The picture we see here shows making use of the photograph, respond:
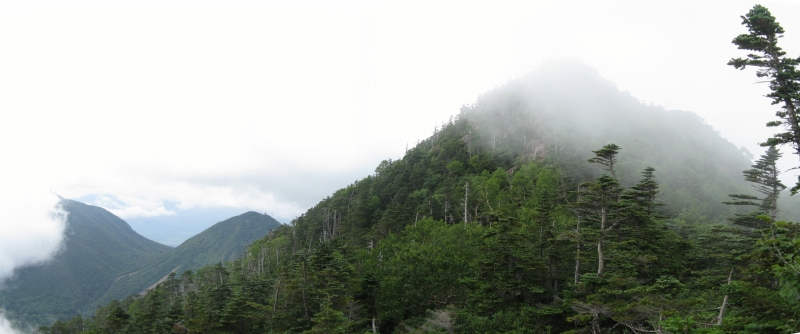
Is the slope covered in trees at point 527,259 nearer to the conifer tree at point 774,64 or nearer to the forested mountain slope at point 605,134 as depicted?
the forested mountain slope at point 605,134

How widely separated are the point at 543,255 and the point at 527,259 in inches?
150

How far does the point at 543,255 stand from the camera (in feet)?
97.7

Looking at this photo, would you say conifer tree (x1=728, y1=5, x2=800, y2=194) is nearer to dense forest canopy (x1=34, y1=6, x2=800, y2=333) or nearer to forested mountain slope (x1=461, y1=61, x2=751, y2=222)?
dense forest canopy (x1=34, y1=6, x2=800, y2=333)

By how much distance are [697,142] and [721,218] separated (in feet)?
169

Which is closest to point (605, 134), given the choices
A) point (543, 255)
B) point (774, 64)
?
point (543, 255)

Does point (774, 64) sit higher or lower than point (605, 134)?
lower

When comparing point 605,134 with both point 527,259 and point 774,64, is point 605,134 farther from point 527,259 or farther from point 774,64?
point 774,64

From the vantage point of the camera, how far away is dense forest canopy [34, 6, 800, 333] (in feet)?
54.1

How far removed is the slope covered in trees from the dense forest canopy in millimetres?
187

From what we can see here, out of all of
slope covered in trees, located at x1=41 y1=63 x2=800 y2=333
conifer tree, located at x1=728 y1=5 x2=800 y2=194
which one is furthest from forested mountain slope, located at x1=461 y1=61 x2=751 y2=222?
conifer tree, located at x1=728 y1=5 x2=800 y2=194

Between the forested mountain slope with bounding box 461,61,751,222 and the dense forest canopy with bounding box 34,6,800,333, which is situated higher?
the forested mountain slope with bounding box 461,61,751,222

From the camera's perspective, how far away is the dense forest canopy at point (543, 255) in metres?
16.5

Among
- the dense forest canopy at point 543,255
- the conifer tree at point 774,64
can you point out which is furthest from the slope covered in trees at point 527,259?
the conifer tree at point 774,64

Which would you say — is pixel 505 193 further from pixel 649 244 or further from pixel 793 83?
pixel 793 83
